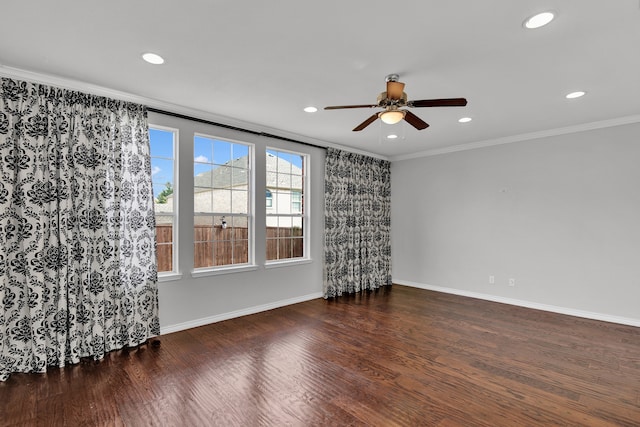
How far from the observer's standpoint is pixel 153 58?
2.56m

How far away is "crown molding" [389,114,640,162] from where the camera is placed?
410cm

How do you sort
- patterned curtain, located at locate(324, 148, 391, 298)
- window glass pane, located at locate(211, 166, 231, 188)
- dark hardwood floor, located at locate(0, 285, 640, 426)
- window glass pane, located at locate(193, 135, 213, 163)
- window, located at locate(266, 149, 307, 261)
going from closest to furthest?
dark hardwood floor, located at locate(0, 285, 640, 426) < window glass pane, located at locate(193, 135, 213, 163) < window glass pane, located at locate(211, 166, 231, 188) < window, located at locate(266, 149, 307, 261) < patterned curtain, located at locate(324, 148, 391, 298)

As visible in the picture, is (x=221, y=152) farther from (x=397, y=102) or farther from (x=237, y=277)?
(x=397, y=102)

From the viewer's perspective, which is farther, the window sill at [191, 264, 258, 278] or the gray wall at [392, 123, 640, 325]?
the gray wall at [392, 123, 640, 325]

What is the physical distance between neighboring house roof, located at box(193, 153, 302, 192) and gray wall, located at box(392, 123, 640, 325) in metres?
2.49

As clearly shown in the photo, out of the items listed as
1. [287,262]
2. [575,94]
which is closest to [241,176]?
[287,262]

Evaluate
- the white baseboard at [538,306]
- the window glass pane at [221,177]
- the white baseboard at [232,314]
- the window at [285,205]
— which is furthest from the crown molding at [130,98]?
the white baseboard at [538,306]

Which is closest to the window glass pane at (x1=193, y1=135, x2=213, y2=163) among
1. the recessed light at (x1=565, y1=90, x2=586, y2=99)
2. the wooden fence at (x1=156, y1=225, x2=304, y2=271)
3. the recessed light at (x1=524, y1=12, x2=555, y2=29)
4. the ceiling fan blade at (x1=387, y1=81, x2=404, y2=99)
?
the wooden fence at (x1=156, y1=225, x2=304, y2=271)

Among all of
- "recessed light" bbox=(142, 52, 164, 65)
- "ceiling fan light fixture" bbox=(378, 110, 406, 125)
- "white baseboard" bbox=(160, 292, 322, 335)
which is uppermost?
"recessed light" bbox=(142, 52, 164, 65)

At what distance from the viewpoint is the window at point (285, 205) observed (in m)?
4.84

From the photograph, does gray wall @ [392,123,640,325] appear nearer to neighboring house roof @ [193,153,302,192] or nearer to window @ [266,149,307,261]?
window @ [266,149,307,261]

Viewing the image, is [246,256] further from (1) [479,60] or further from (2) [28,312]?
(1) [479,60]

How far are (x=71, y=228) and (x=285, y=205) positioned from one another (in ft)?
9.05

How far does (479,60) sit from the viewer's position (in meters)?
2.58
